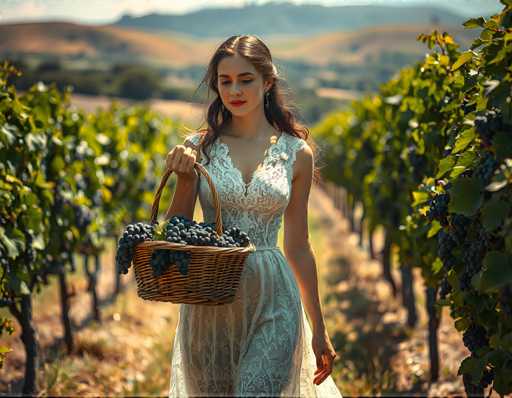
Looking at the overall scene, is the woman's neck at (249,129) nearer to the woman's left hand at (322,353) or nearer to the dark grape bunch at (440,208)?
the dark grape bunch at (440,208)

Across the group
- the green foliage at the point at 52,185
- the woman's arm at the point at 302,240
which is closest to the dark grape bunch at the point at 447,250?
the woman's arm at the point at 302,240

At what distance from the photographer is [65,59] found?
95.5m

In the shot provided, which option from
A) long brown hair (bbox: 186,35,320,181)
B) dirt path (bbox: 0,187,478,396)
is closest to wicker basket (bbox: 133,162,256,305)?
long brown hair (bbox: 186,35,320,181)

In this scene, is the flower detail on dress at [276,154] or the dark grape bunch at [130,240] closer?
the dark grape bunch at [130,240]

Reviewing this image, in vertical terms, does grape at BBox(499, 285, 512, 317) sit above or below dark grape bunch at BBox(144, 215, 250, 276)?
below

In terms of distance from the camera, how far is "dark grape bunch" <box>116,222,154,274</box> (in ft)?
7.93

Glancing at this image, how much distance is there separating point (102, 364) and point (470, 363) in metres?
3.79

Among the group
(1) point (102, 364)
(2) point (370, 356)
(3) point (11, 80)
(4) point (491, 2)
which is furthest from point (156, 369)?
(4) point (491, 2)

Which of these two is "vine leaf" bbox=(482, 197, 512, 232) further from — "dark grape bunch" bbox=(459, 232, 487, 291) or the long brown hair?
the long brown hair

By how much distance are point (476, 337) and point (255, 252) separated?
3.25ft

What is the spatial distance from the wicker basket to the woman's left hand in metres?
0.52

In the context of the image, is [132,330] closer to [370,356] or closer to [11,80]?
[370,356]

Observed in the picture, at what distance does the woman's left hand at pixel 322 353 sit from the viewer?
2.86m

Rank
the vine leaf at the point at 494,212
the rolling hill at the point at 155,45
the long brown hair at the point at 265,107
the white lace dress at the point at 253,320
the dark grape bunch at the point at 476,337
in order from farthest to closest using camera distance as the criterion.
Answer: the rolling hill at the point at 155,45 < the dark grape bunch at the point at 476,337 < the long brown hair at the point at 265,107 < the white lace dress at the point at 253,320 < the vine leaf at the point at 494,212
